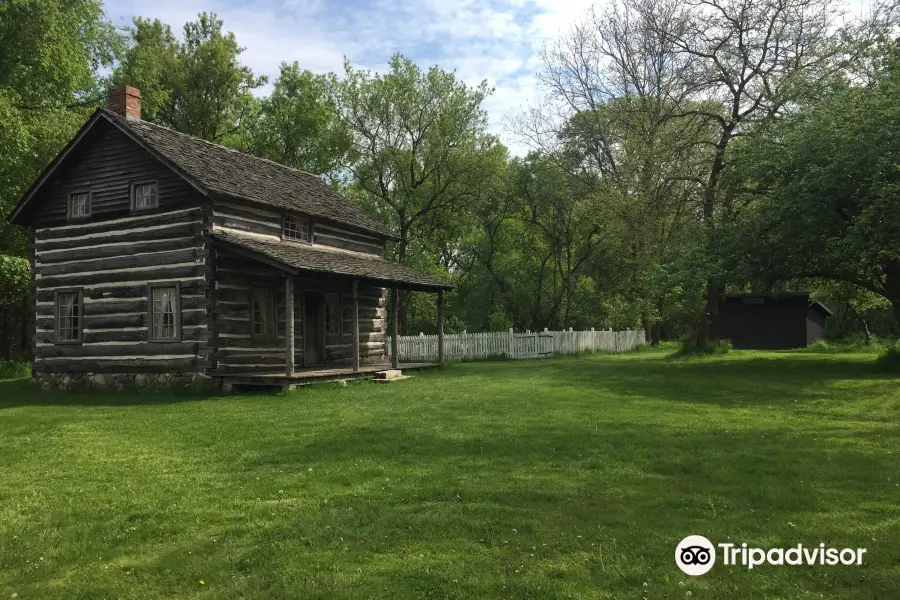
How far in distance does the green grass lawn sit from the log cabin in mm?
4995

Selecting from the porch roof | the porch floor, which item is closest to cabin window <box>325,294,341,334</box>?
the porch roof

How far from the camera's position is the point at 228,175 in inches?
783

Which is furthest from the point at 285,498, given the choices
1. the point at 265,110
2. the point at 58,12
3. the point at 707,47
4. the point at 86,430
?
the point at 265,110

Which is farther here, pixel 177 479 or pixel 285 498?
pixel 177 479

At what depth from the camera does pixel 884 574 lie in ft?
15.8

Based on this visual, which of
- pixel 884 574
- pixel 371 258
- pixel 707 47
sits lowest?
pixel 884 574

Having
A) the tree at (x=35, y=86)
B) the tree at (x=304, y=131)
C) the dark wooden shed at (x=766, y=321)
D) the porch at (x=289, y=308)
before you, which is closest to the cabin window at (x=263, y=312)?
the porch at (x=289, y=308)

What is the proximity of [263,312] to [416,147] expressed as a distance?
68.6ft

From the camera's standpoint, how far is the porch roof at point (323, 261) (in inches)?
670

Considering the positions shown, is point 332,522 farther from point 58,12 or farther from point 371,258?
point 58,12

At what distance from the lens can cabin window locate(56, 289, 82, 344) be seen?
20.5m

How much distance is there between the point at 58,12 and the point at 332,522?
30.4 m

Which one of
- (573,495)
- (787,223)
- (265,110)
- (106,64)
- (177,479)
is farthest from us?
(265,110)

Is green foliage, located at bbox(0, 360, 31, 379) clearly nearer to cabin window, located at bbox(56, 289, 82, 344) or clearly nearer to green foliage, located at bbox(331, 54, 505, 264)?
cabin window, located at bbox(56, 289, 82, 344)
